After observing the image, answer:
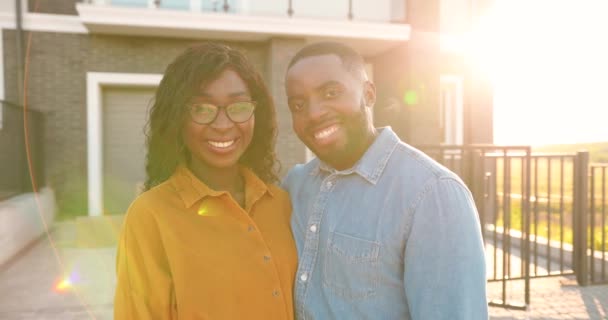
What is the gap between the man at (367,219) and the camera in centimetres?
144

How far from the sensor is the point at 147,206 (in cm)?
176

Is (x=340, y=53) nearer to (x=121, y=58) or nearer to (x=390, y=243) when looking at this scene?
(x=390, y=243)

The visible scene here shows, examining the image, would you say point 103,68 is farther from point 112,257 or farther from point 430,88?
point 430,88

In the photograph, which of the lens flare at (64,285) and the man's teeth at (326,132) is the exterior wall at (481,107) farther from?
the man's teeth at (326,132)

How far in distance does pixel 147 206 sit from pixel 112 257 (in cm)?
605

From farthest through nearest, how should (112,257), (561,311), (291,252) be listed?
1. (112,257)
2. (561,311)
3. (291,252)

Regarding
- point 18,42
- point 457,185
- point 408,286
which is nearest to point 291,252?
point 408,286

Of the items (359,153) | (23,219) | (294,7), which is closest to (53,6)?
(23,219)

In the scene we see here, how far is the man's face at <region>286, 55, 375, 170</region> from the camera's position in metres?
1.80

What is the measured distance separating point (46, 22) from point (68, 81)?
1.28 metres

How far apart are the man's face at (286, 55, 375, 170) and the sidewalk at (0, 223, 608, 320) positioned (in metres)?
3.72

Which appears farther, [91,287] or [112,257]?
[112,257]

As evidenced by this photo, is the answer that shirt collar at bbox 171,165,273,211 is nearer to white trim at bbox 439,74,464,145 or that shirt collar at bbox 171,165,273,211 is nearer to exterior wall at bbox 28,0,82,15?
exterior wall at bbox 28,0,82,15

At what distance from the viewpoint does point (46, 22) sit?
9125 millimetres
